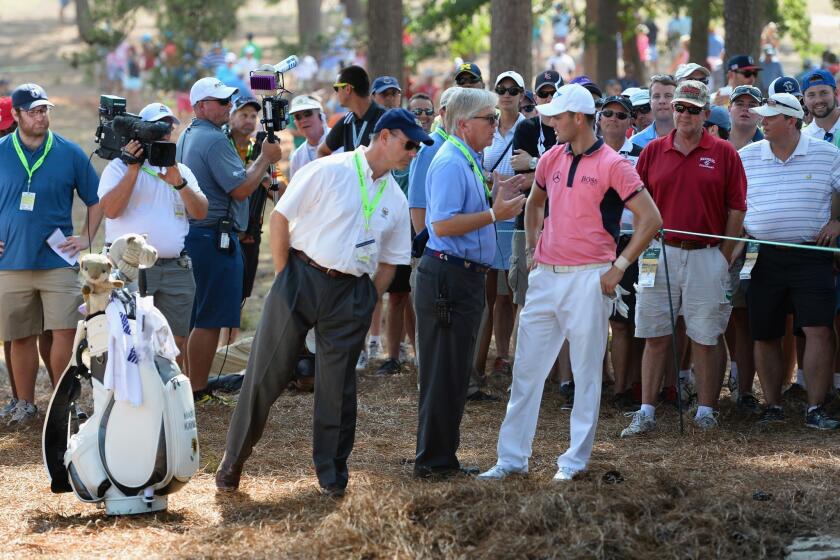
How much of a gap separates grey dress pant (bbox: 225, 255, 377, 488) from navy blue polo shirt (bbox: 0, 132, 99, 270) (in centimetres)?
287

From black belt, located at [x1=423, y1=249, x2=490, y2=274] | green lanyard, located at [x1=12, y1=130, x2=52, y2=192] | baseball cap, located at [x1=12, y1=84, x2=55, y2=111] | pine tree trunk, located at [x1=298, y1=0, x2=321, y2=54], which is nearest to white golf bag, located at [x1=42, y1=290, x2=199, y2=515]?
black belt, located at [x1=423, y1=249, x2=490, y2=274]

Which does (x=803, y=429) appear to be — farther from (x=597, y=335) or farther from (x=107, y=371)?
(x=107, y=371)

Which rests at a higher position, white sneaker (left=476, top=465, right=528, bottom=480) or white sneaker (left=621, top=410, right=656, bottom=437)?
white sneaker (left=476, top=465, right=528, bottom=480)

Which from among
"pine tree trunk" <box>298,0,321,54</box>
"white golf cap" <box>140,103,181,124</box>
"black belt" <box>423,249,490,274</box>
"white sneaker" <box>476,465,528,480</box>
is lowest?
"white sneaker" <box>476,465,528,480</box>

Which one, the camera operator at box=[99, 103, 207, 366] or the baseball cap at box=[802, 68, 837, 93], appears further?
the baseball cap at box=[802, 68, 837, 93]

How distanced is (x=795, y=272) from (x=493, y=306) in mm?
2691

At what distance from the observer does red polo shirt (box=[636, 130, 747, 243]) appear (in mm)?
8086

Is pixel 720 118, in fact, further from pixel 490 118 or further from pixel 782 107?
pixel 490 118

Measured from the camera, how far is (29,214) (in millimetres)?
8719

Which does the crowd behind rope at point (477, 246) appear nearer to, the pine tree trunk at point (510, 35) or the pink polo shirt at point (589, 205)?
the pink polo shirt at point (589, 205)

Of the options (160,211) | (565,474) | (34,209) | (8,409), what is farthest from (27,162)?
(565,474)

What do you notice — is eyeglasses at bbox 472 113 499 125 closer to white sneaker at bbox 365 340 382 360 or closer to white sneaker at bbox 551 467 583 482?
white sneaker at bbox 551 467 583 482

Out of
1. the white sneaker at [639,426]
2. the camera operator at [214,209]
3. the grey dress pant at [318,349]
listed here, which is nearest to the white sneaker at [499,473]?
the grey dress pant at [318,349]

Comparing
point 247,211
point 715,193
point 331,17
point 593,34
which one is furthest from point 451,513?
point 331,17
